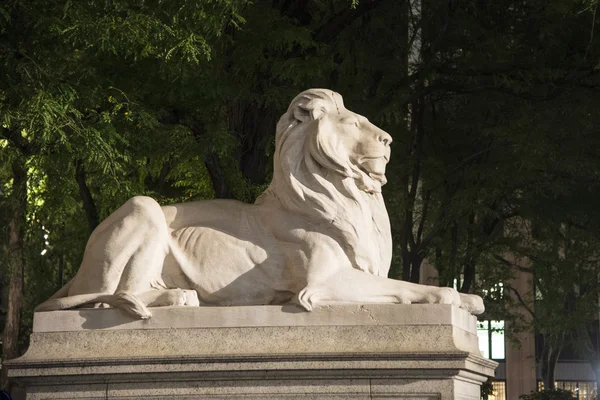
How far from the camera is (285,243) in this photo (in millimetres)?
8000

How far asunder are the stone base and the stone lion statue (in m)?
0.16

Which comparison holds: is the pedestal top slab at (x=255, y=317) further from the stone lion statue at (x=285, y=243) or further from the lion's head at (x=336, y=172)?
the lion's head at (x=336, y=172)

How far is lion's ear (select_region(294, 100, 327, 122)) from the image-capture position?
824cm

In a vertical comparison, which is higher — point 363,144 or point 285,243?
point 363,144

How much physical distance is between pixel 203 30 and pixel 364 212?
4.15 m

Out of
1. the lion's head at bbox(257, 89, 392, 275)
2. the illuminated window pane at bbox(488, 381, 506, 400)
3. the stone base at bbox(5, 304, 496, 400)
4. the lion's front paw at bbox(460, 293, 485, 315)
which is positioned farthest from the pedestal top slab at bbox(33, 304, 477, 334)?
the illuminated window pane at bbox(488, 381, 506, 400)

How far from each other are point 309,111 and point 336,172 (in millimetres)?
534

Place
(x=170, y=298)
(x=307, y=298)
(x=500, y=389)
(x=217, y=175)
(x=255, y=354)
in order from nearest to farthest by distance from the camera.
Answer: (x=255, y=354) < (x=307, y=298) < (x=170, y=298) < (x=217, y=175) < (x=500, y=389)

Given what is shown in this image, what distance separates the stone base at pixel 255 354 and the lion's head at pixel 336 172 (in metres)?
0.67

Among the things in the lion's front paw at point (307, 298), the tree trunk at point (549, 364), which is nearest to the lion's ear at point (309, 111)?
the lion's front paw at point (307, 298)

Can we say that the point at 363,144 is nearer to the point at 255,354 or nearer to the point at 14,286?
the point at 255,354

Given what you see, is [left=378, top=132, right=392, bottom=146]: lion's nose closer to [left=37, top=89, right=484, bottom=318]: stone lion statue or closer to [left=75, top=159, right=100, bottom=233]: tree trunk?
[left=37, top=89, right=484, bottom=318]: stone lion statue

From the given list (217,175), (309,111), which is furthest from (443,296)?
(217,175)

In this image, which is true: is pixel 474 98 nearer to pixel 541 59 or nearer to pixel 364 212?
pixel 541 59
